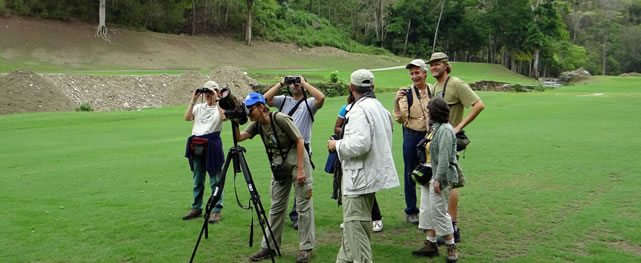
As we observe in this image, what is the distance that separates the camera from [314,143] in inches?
574

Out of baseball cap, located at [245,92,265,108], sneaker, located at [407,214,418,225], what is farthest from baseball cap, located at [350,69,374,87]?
sneaker, located at [407,214,418,225]

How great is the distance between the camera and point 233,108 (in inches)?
223

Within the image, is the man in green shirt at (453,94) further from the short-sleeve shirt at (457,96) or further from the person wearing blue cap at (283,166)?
the person wearing blue cap at (283,166)

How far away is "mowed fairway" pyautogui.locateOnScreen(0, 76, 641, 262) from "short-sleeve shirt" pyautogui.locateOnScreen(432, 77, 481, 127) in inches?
58.7

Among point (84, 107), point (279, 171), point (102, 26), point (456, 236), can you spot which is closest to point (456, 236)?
point (456, 236)

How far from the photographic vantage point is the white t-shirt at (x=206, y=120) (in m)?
7.63

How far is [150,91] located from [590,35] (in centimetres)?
7944

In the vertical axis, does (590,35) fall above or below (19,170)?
above

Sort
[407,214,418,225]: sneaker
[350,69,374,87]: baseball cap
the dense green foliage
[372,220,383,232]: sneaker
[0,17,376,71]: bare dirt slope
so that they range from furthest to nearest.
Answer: the dense green foliage
[0,17,376,71]: bare dirt slope
[407,214,418,225]: sneaker
[372,220,383,232]: sneaker
[350,69,374,87]: baseball cap

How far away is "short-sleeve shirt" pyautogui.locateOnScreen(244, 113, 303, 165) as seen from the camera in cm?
582

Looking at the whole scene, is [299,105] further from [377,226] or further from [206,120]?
[377,226]

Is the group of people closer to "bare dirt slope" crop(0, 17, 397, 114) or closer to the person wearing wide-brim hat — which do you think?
the person wearing wide-brim hat

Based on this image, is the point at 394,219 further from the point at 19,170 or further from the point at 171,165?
the point at 19,170

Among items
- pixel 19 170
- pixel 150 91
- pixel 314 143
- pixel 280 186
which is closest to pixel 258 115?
pixel 280 186
